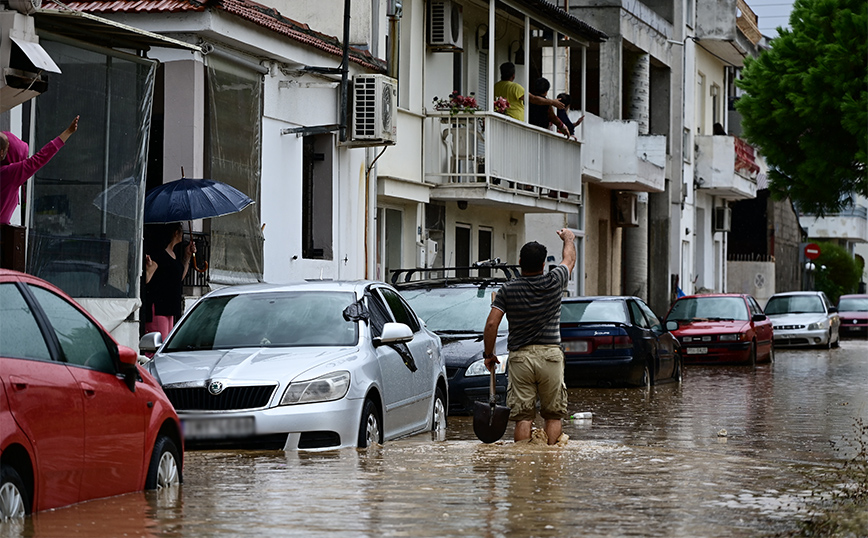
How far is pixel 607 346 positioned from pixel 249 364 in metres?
11.0

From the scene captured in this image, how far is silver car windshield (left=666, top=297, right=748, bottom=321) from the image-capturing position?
1189 inches

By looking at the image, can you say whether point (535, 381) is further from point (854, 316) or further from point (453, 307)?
point (854, 316)

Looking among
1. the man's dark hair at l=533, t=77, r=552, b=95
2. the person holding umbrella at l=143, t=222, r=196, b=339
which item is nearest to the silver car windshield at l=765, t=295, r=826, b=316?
the man's dark hair at l=533, t=77, r=552, b=95

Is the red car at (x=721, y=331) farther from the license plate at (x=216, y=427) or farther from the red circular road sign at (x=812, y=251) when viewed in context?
the red circular road sign at (x=812, y=251)

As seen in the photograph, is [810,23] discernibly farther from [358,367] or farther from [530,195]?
[358,367]

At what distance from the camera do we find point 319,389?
36.0 ft

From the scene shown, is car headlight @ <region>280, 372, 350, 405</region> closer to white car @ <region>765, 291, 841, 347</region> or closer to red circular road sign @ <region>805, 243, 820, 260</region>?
white car @ <region>765, 291, 841, 347</region>

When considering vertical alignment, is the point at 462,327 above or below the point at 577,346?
above

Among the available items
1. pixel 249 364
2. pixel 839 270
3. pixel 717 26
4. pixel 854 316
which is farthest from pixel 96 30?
pixel 839 270

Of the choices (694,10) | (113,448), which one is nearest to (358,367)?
(113,448)

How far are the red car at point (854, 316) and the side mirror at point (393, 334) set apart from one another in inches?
1450

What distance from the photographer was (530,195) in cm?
2955

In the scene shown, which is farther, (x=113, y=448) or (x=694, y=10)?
(x=694, y=10)

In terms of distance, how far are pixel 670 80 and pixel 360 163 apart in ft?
72.3
